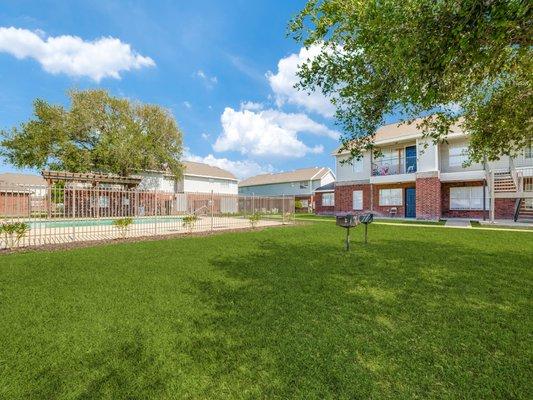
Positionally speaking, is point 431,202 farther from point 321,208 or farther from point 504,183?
point 321,208

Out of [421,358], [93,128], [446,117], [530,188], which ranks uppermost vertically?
[93,128]

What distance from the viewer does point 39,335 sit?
3.26m

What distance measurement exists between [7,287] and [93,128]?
25.6 metres

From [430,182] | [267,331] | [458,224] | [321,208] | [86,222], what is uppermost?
[430,182]

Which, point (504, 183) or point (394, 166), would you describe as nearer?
point (504, 183)

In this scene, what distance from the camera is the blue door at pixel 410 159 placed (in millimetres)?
22772

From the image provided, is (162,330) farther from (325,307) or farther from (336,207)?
(336,207)

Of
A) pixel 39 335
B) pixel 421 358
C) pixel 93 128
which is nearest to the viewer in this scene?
pixel 421 358

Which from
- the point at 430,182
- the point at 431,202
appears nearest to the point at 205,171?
the point at 430,182

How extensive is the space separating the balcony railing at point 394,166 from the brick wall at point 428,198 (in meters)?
1.93

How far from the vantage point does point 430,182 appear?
20906 millimetres

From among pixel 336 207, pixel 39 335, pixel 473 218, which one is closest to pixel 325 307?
pixel 39 335

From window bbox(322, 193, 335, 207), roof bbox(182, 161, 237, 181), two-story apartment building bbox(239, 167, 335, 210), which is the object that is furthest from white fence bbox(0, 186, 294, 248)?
two-story apartment building bbox(239, 167, 335, 210)

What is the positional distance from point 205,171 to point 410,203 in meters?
27.5
